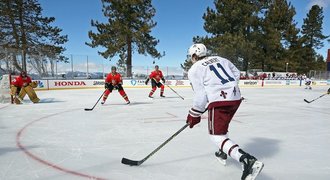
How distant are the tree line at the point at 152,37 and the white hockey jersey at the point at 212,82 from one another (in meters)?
12.4

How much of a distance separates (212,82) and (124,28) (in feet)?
70.2

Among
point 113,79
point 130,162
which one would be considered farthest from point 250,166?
point 113,79

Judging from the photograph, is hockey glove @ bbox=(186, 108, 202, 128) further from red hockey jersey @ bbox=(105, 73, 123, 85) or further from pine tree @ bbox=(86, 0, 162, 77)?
pine tree @ bbox=(86, 0, 162, 77)

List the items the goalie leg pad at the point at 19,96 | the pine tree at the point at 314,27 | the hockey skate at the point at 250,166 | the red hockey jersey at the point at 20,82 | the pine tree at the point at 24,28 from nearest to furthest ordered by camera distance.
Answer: the hockey skate at the point at 250,166 → the goalie leg pad at the point at 19,96 → the red hockey jersey at the point at 20,82 → the pine tree at the point at 24,28 → the pine tree at the point at 314,27

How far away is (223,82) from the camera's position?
2209 millimetres

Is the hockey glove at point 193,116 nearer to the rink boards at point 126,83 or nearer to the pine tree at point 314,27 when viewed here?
the rink boards at point 126,83

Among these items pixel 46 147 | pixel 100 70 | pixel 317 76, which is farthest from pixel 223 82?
pixel 317 76

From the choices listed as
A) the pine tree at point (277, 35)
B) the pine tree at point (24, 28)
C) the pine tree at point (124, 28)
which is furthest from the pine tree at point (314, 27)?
the pine tree at point (24, 28)

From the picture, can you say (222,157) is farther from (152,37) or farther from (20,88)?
(152,37)

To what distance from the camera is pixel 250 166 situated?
207cm

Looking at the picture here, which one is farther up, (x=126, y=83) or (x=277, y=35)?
(x=277, y=35)

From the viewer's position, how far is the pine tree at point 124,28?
22.6m

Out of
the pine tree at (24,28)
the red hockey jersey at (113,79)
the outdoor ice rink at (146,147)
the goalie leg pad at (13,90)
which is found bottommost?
the outdoor ice rink at (146,147)

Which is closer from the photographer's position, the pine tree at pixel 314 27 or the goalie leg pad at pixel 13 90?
the goalie leg pad at pixel 13 90
